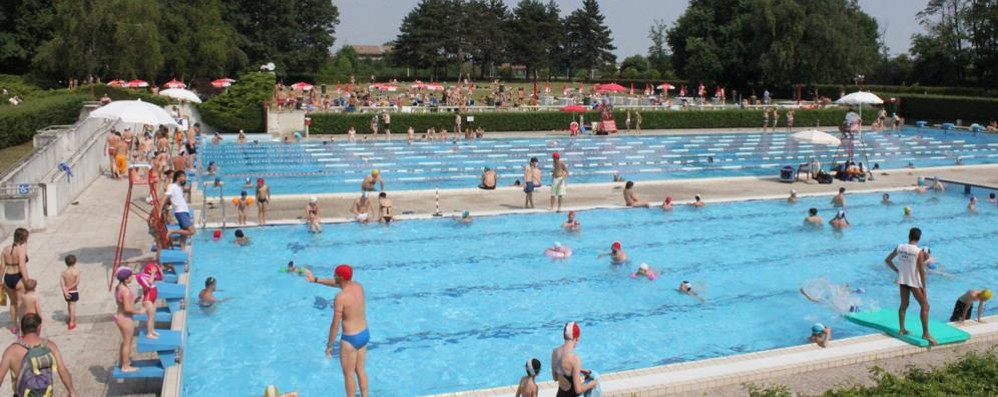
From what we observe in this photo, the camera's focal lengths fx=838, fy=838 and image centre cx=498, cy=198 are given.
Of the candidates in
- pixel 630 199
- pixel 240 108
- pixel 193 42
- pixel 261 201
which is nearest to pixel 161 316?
pixel 261 201

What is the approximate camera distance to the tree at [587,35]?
8319cm

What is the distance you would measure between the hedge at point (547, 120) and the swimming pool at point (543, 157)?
217cm

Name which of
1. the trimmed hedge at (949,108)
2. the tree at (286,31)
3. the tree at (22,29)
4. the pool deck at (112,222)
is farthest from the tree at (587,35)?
the pool deck at (112,222)

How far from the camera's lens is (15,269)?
9359 millimetres

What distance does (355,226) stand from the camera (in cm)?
1633

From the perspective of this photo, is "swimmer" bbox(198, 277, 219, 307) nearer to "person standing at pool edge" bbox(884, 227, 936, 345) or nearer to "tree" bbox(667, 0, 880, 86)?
"person standing at pool edge" bbox(884, 227, 936, 345)

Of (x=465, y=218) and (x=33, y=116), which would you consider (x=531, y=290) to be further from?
(x=33, y=116)

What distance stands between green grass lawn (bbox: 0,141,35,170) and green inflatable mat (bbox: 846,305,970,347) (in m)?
18.1

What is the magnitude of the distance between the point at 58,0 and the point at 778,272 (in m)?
39.5

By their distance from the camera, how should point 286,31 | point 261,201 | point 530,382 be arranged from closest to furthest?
1. point 530,382
2. point 261,201
3. point 286,31

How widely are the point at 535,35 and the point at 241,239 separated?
66528mm

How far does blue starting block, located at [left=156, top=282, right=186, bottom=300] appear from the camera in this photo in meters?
9.61

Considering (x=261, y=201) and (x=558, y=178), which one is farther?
(x=558, y=178)

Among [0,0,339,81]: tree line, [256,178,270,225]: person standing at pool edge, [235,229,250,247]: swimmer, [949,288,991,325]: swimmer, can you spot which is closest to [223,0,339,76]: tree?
[0,0,339,81]: tree line
